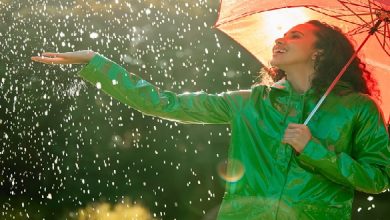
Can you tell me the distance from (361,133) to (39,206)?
13.7 m

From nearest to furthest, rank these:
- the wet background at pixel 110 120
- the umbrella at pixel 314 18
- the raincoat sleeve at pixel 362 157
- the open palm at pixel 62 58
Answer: the raincoat sleeve at pixel 362 157
the open palm at pixel 62 58
the umbrella at pixel 314 18
the wet background at pixel 110 120

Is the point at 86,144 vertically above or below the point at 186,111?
below

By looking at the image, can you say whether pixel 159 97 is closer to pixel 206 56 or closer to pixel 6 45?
pixel 206 56

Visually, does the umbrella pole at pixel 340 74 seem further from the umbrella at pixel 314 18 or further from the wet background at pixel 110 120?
the wet background at pixel 110 120

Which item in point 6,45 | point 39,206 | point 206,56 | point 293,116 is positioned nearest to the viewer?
point 293,116

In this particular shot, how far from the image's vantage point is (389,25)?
3.83 metres

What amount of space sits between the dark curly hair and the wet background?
9.76 m

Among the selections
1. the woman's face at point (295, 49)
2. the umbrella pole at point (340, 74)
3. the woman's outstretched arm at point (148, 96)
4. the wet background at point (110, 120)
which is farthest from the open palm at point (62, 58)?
the wet background at point (110, 120)

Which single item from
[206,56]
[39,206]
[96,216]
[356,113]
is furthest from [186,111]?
[39,206]

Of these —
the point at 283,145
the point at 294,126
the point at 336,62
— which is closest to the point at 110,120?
the point at 336,62

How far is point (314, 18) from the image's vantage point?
13.3ft

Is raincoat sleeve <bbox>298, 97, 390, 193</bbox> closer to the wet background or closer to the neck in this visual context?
the neck

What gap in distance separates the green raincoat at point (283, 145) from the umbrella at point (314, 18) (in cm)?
45

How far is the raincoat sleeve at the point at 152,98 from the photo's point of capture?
3.39 meters
